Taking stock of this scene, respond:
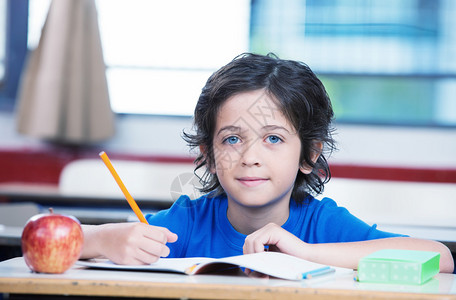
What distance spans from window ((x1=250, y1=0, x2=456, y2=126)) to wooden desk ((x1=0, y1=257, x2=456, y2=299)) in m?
3.46

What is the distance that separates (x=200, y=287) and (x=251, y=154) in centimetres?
51

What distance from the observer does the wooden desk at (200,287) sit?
0.85 meters

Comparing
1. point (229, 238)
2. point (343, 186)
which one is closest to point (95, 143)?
point (343, 186)

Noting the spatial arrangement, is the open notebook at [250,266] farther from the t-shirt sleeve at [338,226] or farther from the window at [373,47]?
the window at [373,47]

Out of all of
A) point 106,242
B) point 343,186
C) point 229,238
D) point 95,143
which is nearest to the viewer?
point 106,242

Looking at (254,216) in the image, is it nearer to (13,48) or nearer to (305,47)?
(305,47)

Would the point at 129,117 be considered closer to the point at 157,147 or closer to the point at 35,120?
the point at 157,147

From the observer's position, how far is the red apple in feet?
3.12

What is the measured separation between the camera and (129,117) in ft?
14.2

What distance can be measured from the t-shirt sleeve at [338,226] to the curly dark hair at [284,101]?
3.4 inches

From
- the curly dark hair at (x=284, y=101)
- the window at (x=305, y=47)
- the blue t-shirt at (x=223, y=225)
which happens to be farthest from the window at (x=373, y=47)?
the blue t-shirt at (x=223, y=225)

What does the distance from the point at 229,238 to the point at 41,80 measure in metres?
2.72

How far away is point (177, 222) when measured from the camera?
148 cm

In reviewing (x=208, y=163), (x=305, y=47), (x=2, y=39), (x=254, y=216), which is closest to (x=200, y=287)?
(x=254, y=216)
